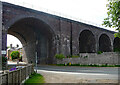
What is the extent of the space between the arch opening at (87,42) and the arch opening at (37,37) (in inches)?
560

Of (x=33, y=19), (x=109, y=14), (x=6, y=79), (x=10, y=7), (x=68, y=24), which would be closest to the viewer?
(x=6, y=79)

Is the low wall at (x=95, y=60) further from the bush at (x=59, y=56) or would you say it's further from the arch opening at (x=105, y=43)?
the arch opening at (x=105, y=43)

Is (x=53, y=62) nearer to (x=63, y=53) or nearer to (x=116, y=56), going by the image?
(x=63, y=53)

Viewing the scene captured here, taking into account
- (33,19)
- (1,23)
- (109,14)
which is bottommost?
(109,14)

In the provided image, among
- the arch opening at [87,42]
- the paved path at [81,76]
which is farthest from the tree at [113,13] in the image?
the arch opening at [87,42]

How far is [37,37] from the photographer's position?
37938 millimetres

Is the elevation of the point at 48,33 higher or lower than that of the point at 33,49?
higher

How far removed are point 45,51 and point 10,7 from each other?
1529 centimetres

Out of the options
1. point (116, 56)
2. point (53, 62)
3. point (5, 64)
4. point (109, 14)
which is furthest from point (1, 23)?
point (116, 56)

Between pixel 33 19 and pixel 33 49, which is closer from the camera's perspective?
pixel 33 19

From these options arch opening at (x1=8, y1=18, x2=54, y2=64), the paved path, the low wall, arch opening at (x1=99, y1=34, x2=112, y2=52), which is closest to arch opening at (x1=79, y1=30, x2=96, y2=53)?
arch opening at (x1=99, y1=34, x2=112, y2=52)

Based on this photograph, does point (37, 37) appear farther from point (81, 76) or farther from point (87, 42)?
point (81, 76)

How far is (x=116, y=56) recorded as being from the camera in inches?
1246

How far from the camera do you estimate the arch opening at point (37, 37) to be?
33.2 meters
